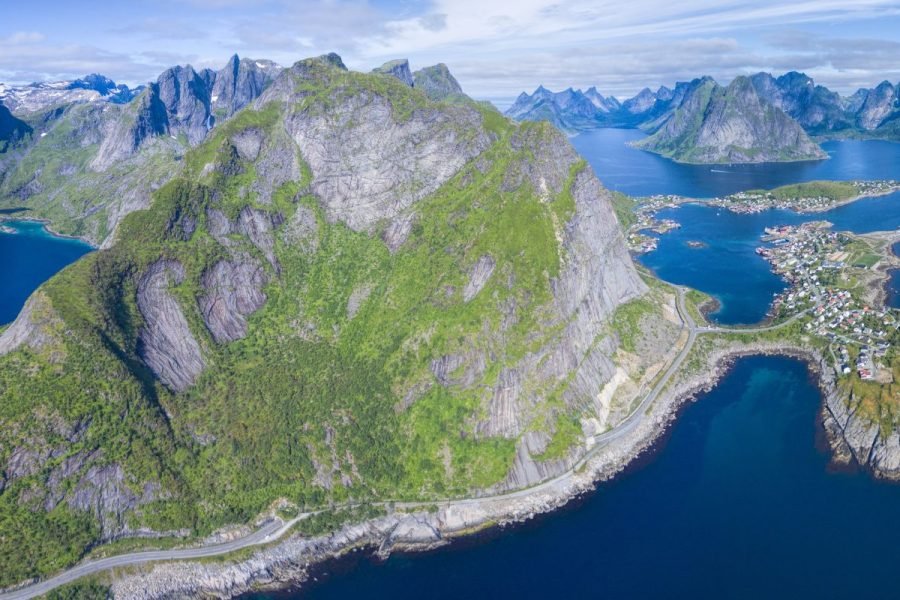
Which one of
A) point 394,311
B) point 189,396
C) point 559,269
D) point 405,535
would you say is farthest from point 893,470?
point 189,396

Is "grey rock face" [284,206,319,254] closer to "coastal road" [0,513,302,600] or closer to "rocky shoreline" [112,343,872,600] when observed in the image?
"coastal road" [0,513,302,600]

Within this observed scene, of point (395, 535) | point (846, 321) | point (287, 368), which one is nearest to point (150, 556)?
point (395, 535)

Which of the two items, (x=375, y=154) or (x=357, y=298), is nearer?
(x=357, y=298)

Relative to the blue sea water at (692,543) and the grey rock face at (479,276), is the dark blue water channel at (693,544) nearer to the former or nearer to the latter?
the blue sea water at (692,543)

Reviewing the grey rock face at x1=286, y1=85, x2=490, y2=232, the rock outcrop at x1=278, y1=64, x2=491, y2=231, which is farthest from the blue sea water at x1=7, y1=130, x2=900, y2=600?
the rock outcrop at x1=278, y1=64, x2=491, y2=231

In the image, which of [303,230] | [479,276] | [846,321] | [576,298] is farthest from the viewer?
[846,321]

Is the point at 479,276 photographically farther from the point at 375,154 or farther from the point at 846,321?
the point at 846,321
